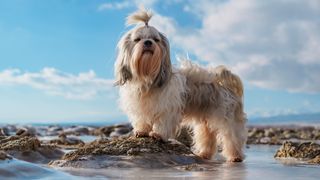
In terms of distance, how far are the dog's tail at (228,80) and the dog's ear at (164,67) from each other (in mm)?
998

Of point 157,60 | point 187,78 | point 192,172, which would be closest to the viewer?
point 192,172

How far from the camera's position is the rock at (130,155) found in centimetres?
616

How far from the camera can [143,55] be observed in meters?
7.00

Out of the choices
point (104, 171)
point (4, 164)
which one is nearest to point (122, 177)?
point (104, 171)

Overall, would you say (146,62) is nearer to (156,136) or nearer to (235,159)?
(156,136)

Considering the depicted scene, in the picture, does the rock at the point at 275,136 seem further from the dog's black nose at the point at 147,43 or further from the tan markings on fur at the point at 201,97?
the dog's black nose at the point at 147,43

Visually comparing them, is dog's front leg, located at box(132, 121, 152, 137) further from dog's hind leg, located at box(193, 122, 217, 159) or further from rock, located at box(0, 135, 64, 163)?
rock, located at box(0, 135, 64, 163)

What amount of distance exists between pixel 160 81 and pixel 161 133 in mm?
669

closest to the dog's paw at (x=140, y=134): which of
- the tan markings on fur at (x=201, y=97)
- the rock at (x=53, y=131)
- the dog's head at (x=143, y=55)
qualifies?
the dog's head at (x=143, y=55)

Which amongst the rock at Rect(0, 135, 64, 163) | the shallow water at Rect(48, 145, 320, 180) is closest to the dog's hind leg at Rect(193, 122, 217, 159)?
the rock at Rect(0, 135, 64, 163)

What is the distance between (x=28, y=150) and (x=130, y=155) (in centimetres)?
164

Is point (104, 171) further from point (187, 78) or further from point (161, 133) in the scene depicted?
point (187, 78)

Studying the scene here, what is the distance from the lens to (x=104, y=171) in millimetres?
5590

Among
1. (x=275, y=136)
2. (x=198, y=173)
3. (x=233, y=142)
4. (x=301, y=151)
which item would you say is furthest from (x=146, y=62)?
(x=275, y=136)
